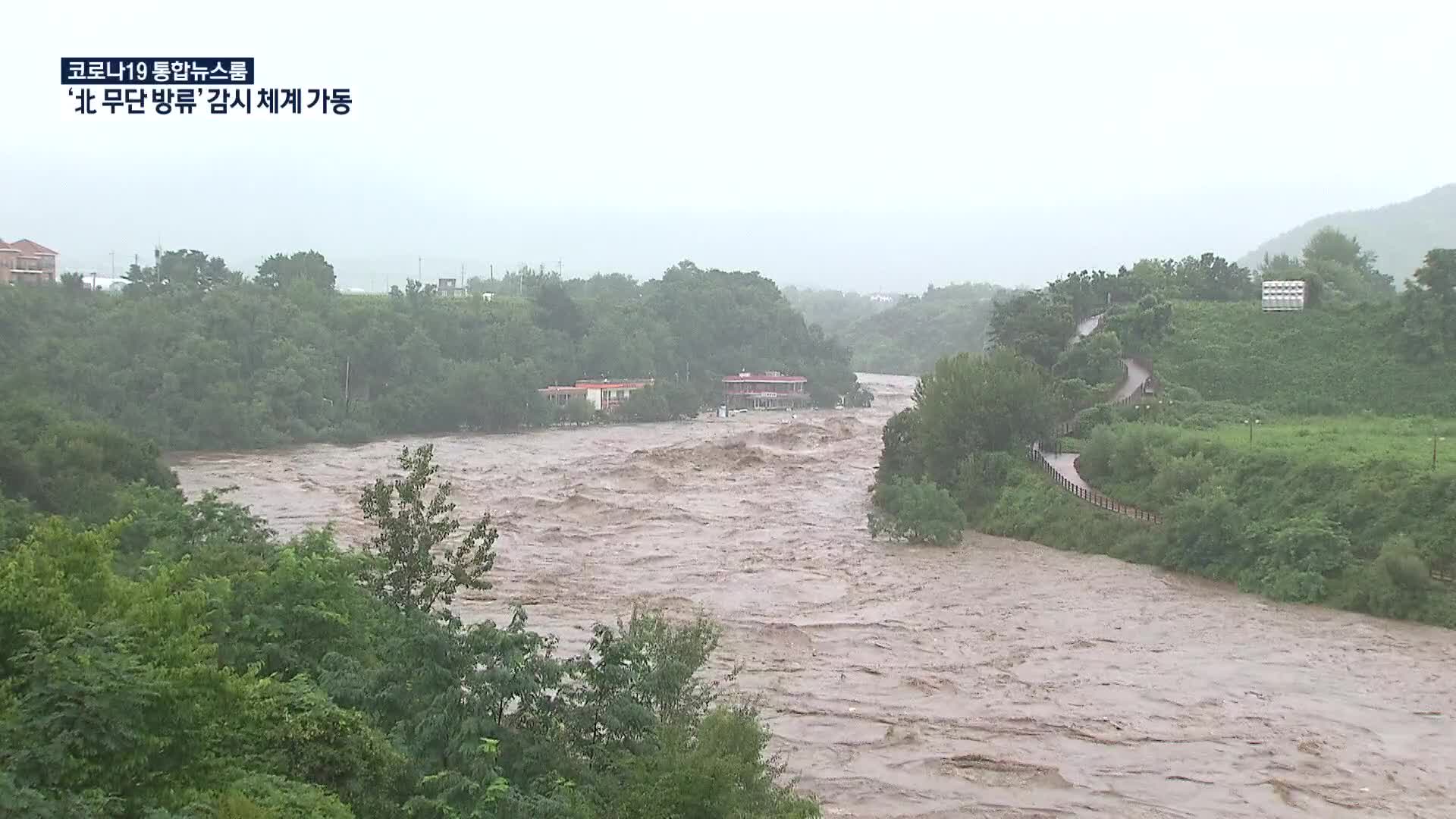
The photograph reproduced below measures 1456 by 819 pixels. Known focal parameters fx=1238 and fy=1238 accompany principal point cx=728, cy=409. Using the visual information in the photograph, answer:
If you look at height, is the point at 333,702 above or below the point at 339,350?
below

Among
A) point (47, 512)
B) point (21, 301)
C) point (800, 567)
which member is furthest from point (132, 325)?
point (800, 567)

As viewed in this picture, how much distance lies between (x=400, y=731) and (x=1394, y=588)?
718 inches

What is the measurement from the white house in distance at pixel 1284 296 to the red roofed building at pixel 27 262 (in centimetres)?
5484

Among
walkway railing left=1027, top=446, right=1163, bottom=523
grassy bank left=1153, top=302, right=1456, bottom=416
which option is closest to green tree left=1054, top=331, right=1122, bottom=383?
grassy bank left=1153, top=302, right=1456, bottom=416

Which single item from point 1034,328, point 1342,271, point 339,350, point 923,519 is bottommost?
point 923,519

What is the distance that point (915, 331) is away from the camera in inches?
4518

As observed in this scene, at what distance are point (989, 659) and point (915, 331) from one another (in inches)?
3808

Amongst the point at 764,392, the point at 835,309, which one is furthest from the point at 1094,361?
the point at 835,309

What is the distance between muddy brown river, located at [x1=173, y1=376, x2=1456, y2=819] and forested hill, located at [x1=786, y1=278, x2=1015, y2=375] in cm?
6244

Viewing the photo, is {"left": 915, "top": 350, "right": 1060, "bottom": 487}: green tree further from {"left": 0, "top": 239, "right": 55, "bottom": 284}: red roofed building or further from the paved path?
{"left": 0, "top": 239, "right": 55, "bottom": 284}: red roofed building

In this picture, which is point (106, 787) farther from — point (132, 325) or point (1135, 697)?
point (132, 325)

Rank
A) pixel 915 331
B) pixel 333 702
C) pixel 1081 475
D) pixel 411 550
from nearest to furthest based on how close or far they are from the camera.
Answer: pixel 333 702 → pixel 411 550 → pixel 1081 475 → pixel 915 331

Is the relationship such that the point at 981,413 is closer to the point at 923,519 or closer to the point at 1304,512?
the point at 923,519

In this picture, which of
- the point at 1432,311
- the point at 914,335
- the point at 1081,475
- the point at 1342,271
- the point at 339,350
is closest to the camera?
the point at 1081,475
